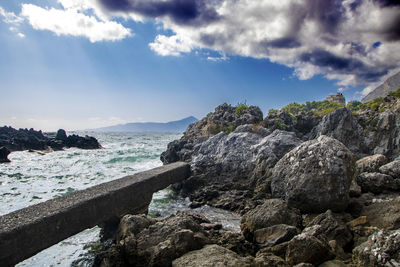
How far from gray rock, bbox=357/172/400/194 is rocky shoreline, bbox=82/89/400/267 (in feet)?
0.09

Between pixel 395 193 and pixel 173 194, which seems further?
pixel 173 194

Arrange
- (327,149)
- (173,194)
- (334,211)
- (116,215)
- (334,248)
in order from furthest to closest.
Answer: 1. (173,194)
2. (116,215)
3. (327,149)
4. (334,211)
5. (334,248)

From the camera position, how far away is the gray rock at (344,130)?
17703 millimetres

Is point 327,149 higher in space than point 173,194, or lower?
higher

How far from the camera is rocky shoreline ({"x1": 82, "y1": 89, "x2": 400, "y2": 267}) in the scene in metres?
4.28

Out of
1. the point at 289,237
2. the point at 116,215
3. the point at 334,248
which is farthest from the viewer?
the point at 116,215

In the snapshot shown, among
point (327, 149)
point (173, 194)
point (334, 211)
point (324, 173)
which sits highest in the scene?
point (327, 149)

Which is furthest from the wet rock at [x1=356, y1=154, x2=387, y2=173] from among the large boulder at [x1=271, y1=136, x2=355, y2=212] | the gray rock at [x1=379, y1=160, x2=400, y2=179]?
the large boulder at [x1=271, y1=136, x2=355, y2=212]

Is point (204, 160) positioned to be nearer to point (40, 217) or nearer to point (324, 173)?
point (324, 173)

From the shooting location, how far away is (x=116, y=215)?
836 cm

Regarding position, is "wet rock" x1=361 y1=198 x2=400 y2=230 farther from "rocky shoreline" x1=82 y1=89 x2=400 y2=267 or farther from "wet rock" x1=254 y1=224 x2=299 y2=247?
"wet rock" x1=254 y1=224 x2=299 y2=247

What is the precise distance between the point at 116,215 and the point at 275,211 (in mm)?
5189

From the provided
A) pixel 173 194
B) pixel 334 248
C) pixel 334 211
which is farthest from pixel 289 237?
pixel 173 194

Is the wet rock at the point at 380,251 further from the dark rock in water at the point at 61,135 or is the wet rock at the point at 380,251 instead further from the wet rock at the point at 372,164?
the dark rock in water at the point at 61,135
